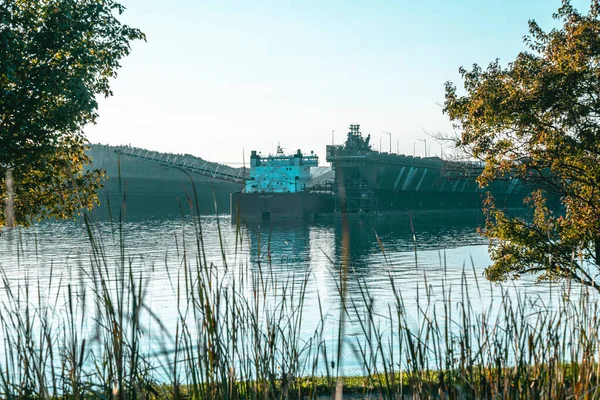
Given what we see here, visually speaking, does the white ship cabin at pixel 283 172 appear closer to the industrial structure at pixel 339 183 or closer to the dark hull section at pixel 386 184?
the industrial structure at pixel 339 183

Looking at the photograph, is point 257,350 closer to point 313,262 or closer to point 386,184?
point 313,262

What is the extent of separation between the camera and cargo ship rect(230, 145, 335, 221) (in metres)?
96.0

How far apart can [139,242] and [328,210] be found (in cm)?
5051

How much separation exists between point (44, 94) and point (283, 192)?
8378 cm

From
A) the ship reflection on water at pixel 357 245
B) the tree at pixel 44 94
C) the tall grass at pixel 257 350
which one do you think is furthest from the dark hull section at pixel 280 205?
the tall grass at pixel 257 350

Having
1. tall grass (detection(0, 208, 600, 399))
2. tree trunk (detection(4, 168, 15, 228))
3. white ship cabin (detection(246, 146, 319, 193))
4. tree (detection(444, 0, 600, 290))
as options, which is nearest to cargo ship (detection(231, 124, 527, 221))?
white ship cabin (detection(246, 146, 319, 193))

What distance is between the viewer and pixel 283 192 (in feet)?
319

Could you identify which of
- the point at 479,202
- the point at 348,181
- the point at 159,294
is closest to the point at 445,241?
the point at 159,294

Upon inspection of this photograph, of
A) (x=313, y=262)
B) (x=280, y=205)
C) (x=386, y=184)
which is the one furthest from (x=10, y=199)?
(x=386, y=184)

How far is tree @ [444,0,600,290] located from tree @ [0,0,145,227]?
8365mm

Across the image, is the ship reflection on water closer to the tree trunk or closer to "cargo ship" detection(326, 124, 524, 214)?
"cargo ship" detection(326, 124, 524, 214)

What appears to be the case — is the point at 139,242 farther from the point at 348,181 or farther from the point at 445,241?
the point at 348,181

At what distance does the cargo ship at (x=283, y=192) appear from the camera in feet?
315

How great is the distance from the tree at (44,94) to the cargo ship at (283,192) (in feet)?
253
